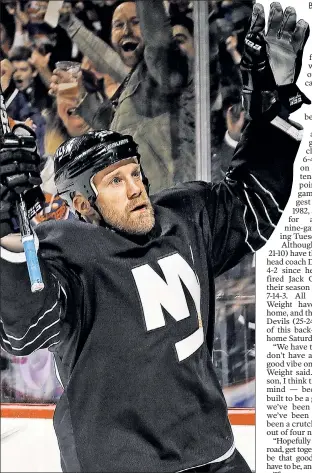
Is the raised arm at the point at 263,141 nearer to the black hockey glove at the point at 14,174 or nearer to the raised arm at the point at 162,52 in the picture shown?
the raised arm at the point at 162,52

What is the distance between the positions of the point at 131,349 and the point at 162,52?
0.52 metres

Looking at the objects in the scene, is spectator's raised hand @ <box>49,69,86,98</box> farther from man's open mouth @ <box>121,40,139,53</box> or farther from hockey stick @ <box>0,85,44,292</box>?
hockey stick @ <box>0,85,44,292</box>

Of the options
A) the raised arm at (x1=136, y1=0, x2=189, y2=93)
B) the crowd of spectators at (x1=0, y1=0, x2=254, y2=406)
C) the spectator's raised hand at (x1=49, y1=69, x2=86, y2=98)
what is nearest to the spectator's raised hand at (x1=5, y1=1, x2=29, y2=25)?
the crowd of spectators at (x1=0, y1=0, x2=254, y2=406)

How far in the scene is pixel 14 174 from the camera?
95cm

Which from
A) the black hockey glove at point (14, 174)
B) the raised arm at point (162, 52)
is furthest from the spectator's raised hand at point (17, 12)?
the black hockey glove at point (14, 174)

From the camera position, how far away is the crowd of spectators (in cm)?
114

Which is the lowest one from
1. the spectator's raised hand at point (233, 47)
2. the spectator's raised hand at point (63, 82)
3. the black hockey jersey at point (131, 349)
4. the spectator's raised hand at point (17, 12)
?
the black hockey jersey at point (131, 349)

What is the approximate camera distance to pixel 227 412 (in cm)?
111

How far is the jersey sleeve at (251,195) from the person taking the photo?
1117mm

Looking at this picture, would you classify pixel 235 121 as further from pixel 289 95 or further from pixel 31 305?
pixel 31 305

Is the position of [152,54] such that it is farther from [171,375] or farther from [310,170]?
[171,375]

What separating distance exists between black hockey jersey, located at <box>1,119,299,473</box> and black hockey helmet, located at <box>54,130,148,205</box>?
7cm

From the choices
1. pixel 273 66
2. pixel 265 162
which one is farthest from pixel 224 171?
pixel 273 66

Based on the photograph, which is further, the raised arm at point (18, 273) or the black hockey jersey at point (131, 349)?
the black hockey jersey at point (131, 349)
